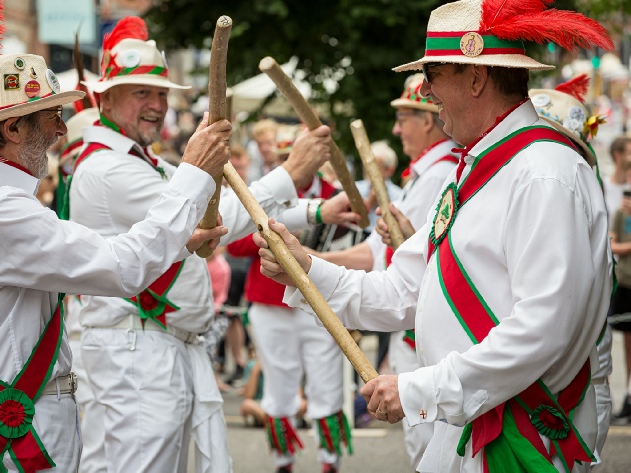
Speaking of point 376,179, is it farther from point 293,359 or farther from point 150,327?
point 293,359

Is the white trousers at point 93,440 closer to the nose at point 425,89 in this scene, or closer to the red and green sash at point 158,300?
the red and green sash at point 158,300

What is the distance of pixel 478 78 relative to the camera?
3170 mm

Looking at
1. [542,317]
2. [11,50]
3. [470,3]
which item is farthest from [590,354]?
[11,50]

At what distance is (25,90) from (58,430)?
1098 millimetres

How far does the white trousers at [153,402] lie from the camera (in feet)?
14.1

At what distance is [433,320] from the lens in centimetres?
316

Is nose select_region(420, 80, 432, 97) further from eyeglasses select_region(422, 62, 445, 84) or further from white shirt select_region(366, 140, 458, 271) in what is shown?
white shirt select_region(366, 140, 458, 271)

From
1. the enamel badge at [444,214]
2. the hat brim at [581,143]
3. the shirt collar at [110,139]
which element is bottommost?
the hat brim at [581,143]

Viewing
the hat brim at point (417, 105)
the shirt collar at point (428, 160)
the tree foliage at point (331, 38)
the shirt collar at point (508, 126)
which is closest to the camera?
the shirt collar at point (508, 126)

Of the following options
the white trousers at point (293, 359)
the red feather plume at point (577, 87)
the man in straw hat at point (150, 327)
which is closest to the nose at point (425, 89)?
the man in straw hat at point (150, 327)

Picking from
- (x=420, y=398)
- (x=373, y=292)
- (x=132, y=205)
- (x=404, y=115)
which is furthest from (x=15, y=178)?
(x=404, y=115)

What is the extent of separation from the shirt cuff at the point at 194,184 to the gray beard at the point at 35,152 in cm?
42

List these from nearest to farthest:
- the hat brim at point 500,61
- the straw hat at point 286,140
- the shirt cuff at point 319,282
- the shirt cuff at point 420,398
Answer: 1. the shirt cuff at point 420,398
2. the hat brim at point 500,61
3. the shirt cuff at point 319,282
4. the straw hat at point 286,140

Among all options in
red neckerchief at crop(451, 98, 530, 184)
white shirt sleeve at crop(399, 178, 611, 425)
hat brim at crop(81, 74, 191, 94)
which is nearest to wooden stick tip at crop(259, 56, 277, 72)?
red neckerchief at crop(451, 98, 530, 184)
